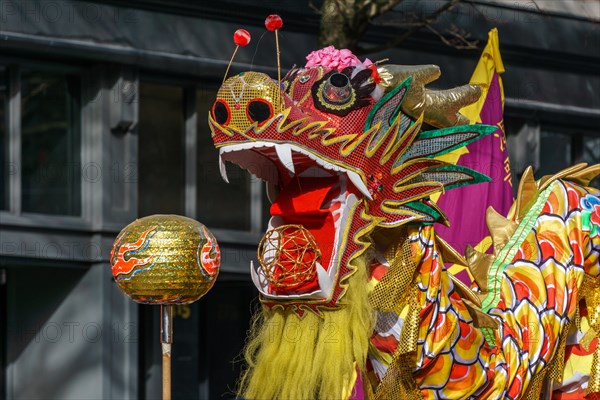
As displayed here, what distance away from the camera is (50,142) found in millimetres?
9297

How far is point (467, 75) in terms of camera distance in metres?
10.9

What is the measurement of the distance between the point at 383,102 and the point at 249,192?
5.22 m

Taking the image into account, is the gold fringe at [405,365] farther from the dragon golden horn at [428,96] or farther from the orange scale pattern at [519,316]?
the dragon golden horn at [428,96]

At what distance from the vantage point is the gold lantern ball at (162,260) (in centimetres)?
483

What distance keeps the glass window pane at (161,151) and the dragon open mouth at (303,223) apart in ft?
15.6

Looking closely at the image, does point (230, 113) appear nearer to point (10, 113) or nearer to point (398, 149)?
point (398, 149)

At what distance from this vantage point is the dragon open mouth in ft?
15.7

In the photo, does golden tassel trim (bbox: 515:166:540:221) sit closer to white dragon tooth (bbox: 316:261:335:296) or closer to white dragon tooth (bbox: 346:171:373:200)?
white dragon tooth (bbox: 346:171:373:200)

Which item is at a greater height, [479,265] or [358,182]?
[358,182]

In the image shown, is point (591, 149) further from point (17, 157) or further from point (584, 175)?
point (584, 175)

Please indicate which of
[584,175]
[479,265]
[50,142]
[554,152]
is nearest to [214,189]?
[50,142]

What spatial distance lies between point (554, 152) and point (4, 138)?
4.89 m

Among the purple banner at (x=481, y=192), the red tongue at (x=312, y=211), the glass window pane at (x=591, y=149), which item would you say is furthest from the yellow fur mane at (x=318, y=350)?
the glass window pane at (x=591, y=149)

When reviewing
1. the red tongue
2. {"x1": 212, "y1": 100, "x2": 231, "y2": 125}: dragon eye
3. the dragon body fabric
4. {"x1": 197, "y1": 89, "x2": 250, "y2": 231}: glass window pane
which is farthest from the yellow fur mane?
{"x1": 197, "y1": 89, "x2": 250, "y2": 231}: glass window pane
